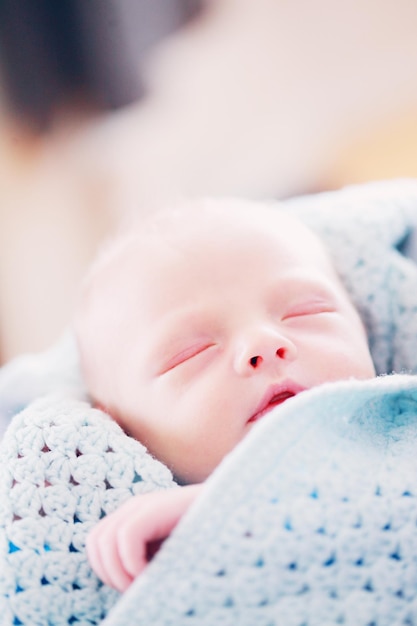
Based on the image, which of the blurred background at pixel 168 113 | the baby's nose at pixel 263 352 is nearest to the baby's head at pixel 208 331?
the baby's nose at pixel 263 352

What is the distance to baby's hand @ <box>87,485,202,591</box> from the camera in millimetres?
591

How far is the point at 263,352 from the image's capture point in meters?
0.77

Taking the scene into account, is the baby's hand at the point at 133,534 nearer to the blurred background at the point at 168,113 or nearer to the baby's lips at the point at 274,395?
the baby's lips at the point at 274,395

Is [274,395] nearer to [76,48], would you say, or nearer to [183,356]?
[183,356]

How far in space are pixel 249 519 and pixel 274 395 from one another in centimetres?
20

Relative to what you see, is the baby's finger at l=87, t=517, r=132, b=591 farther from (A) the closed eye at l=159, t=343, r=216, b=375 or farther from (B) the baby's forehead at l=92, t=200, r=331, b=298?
(B) the baby's forehead at l=92, t=200, r=331, b=298

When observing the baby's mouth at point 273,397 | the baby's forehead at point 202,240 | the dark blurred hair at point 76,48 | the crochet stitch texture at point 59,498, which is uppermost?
the dark blurred hair at point 76,48

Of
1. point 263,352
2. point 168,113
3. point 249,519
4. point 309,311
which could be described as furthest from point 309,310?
point 168,113

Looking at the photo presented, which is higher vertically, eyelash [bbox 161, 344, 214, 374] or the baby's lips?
eyelash [bbox 161, 344, 214, 374]

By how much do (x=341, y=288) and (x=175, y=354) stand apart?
0.92 ft

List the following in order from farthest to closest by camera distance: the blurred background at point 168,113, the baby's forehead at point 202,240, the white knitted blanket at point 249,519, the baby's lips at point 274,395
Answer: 1. the blurred background at point 168,113
2. the baby's forehead at point 202,240
3. the baby's lips at point 274,395
4. the white knitted blanket at point 249,519

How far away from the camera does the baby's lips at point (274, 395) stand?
2.50 feet

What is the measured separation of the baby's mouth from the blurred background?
2.23 ft

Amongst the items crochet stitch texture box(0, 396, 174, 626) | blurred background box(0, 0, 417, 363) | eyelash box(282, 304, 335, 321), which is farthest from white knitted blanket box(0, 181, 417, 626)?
blurred background box(0, 0, 417, 363)
